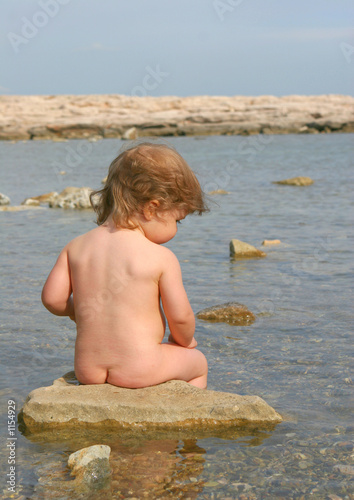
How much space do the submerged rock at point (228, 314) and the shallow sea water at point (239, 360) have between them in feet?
0.37

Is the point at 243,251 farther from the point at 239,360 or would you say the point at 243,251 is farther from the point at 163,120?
the point at 163,120

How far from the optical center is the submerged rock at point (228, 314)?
4586 millimetres

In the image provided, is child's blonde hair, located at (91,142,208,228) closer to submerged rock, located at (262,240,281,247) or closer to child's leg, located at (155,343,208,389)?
child's leg, located at (155,343,208,389)

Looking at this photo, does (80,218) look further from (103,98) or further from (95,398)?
(103,98)

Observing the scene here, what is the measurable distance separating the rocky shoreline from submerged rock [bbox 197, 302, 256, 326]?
39.4 metres

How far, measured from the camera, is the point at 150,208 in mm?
2951

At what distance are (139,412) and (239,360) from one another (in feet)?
3.65

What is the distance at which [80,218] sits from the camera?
9.85m

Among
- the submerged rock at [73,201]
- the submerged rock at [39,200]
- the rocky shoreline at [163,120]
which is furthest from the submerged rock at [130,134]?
the submerged rock at [73,201]

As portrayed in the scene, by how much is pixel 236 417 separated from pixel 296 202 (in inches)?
345

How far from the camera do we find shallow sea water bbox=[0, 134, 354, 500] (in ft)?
7.84

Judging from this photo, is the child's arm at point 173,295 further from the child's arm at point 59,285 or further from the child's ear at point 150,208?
the child's arm at point 59,285

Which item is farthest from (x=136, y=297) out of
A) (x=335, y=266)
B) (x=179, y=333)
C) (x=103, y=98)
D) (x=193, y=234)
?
(x=103, y=98)

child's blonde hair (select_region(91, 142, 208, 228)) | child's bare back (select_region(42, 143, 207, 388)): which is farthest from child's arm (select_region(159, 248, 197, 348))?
child's blonde hair (select_region(91, 142, 208, 228))
